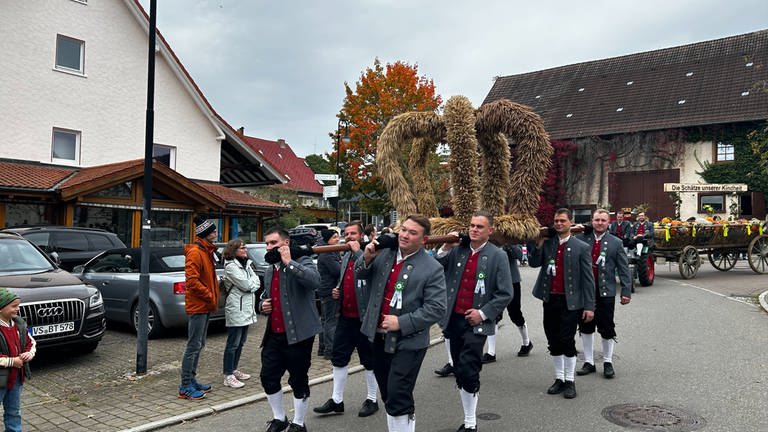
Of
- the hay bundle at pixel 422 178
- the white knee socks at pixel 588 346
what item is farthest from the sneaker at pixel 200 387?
the white knee socks at pixel 588 346

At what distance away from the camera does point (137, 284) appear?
952 cm

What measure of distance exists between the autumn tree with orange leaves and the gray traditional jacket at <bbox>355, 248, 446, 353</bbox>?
28.0 m

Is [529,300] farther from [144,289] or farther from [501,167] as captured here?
[144,289]

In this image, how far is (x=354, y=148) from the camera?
3359cm

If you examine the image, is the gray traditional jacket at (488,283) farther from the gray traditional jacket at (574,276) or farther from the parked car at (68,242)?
the parked car at (68,242)

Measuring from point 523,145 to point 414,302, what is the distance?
2.86 meters

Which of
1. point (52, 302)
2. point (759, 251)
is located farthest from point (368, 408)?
point (759, 251)

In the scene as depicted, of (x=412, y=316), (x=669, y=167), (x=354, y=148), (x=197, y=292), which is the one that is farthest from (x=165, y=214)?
(x=669, y=167)

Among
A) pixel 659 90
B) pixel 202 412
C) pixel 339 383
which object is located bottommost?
pixel 202 412

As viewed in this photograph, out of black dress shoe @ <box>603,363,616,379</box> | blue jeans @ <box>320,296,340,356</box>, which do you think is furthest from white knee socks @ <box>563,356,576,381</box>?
blue jeans @ <box>320,296,340,356</box>

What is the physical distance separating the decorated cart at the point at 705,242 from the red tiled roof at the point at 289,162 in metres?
42.9

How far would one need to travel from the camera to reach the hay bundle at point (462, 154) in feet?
21.0

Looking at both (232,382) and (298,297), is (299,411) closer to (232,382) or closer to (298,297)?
(298,297)

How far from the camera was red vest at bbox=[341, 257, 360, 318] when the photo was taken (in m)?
A: 6.05
